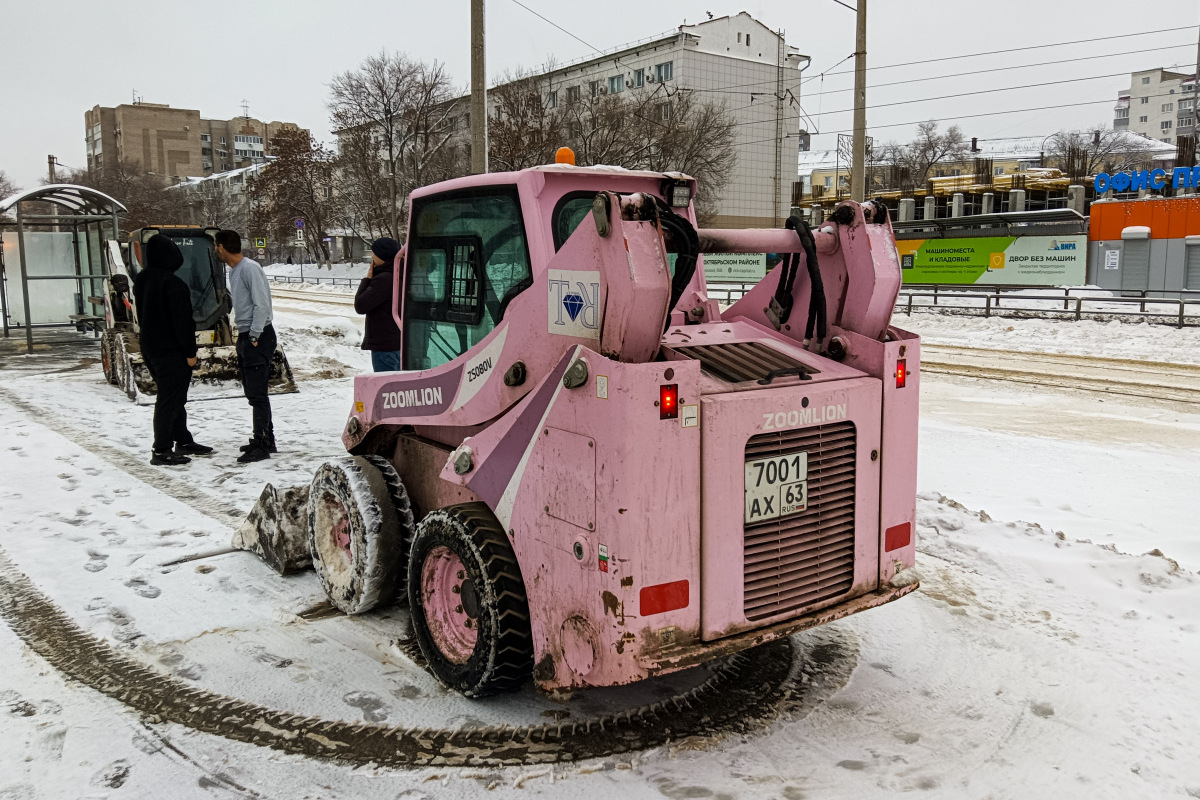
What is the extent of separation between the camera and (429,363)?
15.6ft

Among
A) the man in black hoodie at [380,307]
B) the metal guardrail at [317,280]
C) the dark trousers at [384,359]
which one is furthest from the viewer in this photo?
the metal guardrail at [317,280]

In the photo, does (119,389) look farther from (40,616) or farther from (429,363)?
(429,363)

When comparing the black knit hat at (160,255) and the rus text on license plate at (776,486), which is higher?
the black knit hat at (160,255)

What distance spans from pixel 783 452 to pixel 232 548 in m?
4.00

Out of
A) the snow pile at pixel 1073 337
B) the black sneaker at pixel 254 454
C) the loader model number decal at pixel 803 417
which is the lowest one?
the black sneaker at pixel 254 454

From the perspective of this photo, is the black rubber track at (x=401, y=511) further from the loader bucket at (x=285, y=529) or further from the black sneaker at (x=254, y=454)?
the black sneaker at (x=254, y=454)

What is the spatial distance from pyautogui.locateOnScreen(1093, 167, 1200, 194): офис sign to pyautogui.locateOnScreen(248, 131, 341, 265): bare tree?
1763 inches

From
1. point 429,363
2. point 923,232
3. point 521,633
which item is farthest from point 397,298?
point 923,232

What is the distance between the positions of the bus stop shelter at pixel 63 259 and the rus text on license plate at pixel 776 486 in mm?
18981

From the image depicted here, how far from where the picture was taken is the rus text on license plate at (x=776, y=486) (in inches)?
138

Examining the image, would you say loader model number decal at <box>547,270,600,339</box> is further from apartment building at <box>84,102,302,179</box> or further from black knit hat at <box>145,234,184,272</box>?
apartment building at <box>84,102,302,179</box>

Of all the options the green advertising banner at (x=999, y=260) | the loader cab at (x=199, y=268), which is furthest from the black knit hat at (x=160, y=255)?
the green advertising banner at (x=999, y=260)

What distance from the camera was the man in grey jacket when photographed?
27.2 ft

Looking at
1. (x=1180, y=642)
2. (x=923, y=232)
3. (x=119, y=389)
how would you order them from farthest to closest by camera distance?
1. (x=923, y=232)
2. (x=119, y=389)
3. (x=1180, y=642)
